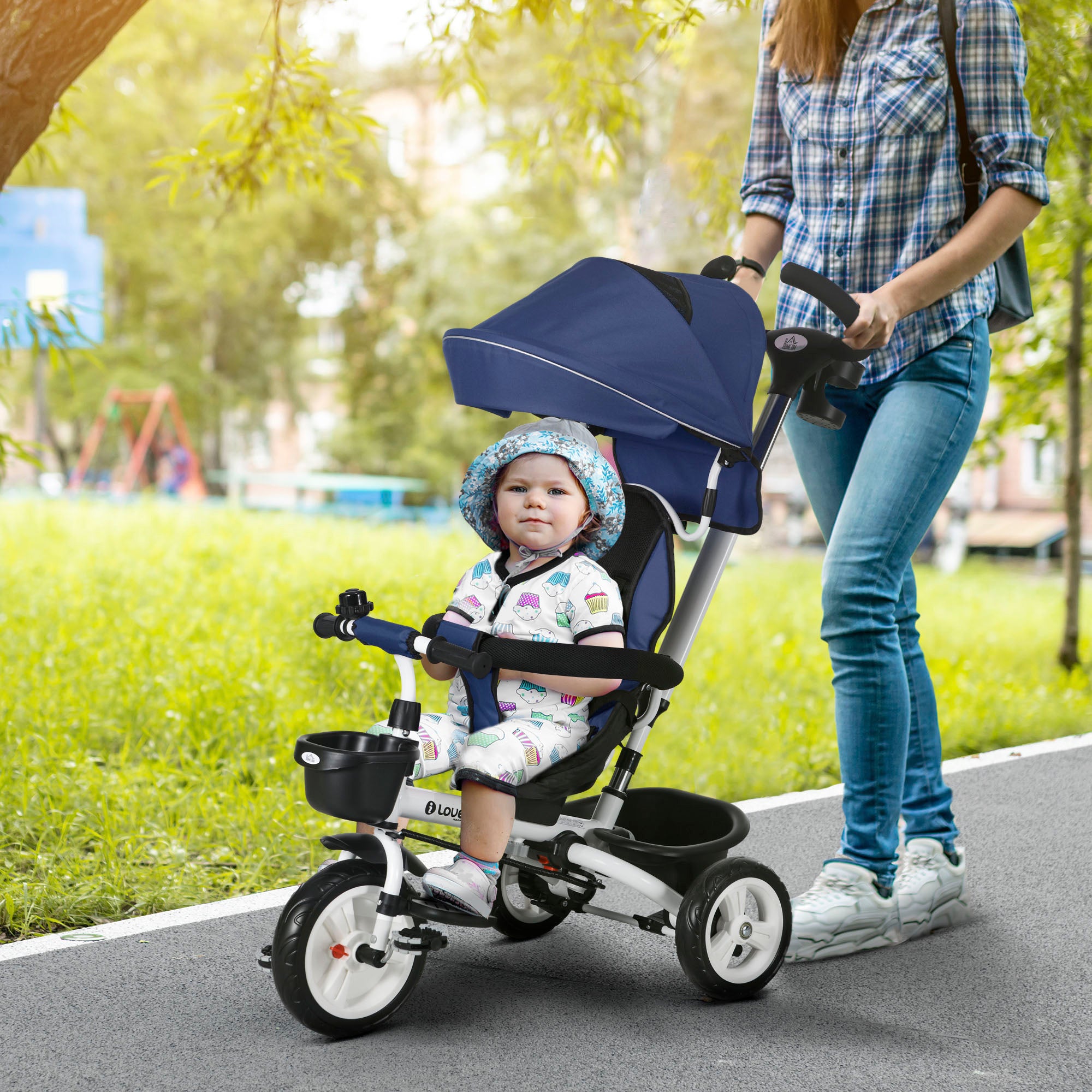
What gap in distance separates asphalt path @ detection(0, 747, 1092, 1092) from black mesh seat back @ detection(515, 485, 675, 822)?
449mm

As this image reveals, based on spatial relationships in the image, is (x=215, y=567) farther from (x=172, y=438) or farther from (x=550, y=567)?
(x=172, y=438)

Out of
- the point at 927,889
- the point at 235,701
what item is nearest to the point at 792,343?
the point at 927,889

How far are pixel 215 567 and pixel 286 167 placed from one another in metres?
4.01

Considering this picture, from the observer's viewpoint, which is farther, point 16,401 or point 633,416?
point 16,401

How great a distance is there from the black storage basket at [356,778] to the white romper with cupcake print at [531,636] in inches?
7.5

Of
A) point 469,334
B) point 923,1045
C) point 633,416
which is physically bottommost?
point 923,1045

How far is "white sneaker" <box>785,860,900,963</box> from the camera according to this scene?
2885 mm

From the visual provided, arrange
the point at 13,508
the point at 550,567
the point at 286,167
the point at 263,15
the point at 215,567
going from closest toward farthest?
the point at 550,567 → the point at 286,167 → the point at 215,567 → the point at 13,508 → the point at 263,15

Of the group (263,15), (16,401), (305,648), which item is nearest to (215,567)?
(305,648)

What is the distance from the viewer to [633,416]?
8.51 feet

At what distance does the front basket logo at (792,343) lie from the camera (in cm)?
279

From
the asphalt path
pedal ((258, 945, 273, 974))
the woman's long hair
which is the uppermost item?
the woman's long hair

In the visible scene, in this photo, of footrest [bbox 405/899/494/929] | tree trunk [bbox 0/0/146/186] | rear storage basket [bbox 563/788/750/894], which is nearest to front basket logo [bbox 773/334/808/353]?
rear storage basket [bbox 563/788/750/894]

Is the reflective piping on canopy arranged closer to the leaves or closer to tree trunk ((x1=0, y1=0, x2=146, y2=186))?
tree trunk ((x1=0, y1=0, x2=146, y2=186))
